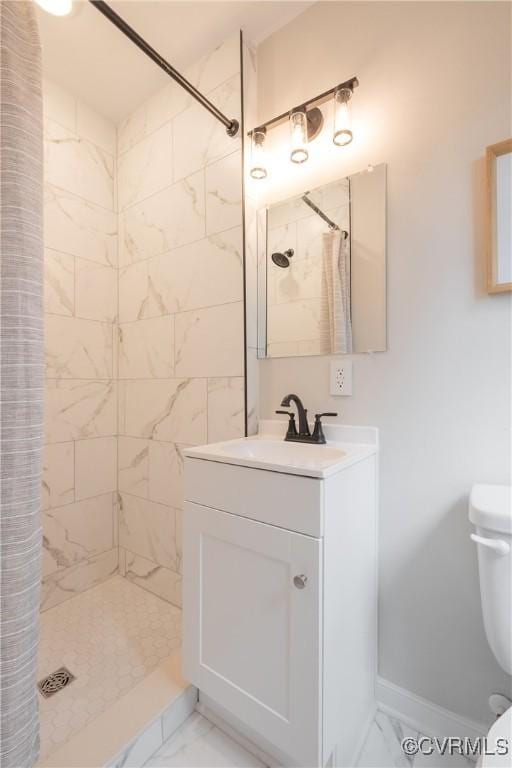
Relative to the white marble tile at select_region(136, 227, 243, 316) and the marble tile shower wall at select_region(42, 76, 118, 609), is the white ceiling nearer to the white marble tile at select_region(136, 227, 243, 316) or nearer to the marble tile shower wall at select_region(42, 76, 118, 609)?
the marble tile shower wall at select_region(42, 76, 118, 609)

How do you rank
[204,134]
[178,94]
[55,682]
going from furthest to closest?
[178,94] < [204,134] < [55,682]

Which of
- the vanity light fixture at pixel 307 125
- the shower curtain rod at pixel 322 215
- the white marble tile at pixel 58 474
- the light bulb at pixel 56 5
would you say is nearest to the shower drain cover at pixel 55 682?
the white marble tile at pixel 58 474

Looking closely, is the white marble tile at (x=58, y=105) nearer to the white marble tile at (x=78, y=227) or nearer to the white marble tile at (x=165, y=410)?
the white marble tile at (x=78, y=227)

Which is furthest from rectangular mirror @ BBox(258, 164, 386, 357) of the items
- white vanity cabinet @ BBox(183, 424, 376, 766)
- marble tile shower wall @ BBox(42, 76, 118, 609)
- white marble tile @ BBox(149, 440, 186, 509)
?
marble tile shower wall @ BBox(42, 76, 118, 609)

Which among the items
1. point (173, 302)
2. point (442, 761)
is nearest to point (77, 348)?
point (173, 302)

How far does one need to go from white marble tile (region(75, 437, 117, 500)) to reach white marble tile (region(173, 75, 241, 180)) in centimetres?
139

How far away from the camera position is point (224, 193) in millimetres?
1462

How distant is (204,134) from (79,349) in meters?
1.16

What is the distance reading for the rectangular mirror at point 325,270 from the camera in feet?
3.84

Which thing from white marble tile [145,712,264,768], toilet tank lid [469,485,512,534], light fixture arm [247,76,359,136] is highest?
light fixture arm [247,76,359,136]

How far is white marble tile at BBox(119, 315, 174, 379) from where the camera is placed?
5.47ft

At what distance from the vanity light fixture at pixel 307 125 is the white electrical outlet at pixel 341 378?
0.75 meters

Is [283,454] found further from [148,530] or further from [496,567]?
[148,530]

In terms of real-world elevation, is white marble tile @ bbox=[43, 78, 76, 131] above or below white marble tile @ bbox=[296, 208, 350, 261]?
above
